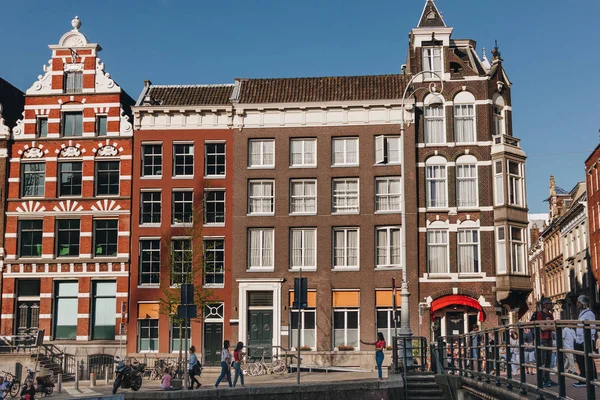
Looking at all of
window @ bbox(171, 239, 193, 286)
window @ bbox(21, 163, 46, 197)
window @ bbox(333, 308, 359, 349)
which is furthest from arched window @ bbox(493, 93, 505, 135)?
window @ bbox(21, 163, 46, 197)

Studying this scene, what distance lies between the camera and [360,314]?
1753 inches

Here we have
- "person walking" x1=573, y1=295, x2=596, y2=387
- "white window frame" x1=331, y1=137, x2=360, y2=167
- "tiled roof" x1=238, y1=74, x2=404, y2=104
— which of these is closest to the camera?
"person walking" x1=573, y1=295, x2=596, y2=387

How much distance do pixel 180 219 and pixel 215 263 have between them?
3176 millimetres

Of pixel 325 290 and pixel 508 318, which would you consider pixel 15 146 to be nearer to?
pixel 325 290

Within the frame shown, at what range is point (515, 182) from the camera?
45.5 metres

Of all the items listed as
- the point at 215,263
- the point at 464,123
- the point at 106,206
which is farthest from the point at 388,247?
the point at 106,206

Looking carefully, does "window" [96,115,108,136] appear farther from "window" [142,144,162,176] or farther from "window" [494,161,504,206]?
"window" [494,161,504,206]

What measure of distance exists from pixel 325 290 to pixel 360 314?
7.56 feet

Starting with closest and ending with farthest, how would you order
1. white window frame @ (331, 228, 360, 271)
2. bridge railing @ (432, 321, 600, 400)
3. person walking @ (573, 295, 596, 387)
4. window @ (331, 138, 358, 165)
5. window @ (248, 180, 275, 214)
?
bridge railing @ (432, 321, 600, 400) → person walking @ (573, 295, 596, 387) → white window frame @ (331, 228, 360, 271) → window @ (331, 138, 358, 165) → window @ (248, 180, 275, 214)

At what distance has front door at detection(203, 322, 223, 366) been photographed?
45.1m

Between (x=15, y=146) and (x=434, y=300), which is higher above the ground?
(x=15, y=146)

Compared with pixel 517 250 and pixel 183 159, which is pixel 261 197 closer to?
pixel 183 159

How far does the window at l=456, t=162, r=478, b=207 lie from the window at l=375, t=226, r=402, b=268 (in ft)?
12.9

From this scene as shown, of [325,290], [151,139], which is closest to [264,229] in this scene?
[325,290]
